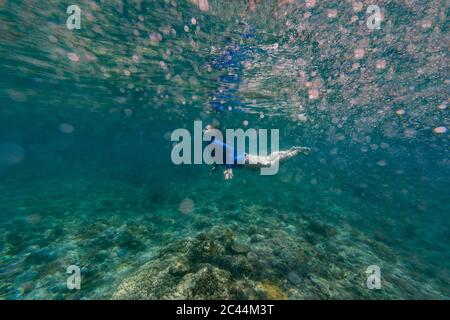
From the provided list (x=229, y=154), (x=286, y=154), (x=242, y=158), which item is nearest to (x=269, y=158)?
(x=286, y=154)

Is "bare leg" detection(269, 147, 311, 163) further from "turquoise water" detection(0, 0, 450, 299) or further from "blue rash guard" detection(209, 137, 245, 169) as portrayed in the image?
"turquoise water" detection(0, 0, 450, 299)

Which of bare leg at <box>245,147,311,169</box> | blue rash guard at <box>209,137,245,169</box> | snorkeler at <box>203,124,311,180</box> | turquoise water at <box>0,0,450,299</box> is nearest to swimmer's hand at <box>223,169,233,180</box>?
snorkeler at <box>203,124,311,180</box>

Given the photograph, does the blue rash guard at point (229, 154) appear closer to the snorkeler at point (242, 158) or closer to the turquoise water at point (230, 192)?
the snorkeler at point (242, 158)

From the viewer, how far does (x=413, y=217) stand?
71.7ft

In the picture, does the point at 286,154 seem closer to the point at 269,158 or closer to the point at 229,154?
the point at 269,158

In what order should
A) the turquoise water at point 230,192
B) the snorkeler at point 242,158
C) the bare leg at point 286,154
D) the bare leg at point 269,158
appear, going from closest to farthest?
1. the turquoise water at point 230,192
2. the snorkeler at point 242,158
3. the bare leg at point 269,158
4. the bare leg at point 286,154

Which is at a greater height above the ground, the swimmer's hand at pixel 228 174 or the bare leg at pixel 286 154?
the bare leg at pixel 286 154

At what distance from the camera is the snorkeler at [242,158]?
820 centimetres

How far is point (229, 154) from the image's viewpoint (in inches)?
339

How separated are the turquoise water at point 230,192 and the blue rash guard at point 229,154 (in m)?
2.63

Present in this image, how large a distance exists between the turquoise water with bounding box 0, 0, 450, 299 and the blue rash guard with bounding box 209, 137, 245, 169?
263 cm

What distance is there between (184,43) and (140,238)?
10.8 metres

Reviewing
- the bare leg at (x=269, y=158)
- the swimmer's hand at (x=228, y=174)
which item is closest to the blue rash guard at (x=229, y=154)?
the swimmer's hand at (x=228, y=174)
